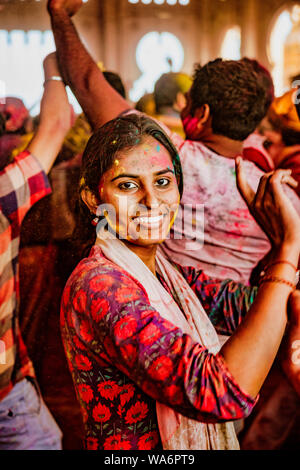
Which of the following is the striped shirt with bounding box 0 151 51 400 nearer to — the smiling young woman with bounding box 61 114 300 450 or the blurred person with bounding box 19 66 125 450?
the blurred person with bounding box 19 66 125 450

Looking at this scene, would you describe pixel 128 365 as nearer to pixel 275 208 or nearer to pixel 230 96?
pixel 275 208

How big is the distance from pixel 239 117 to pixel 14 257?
2.63ft

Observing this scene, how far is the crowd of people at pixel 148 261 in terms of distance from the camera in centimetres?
92

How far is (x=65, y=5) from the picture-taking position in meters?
1.47

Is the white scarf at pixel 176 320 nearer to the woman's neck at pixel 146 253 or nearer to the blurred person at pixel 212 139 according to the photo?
the woman's neck at pixel 146 253

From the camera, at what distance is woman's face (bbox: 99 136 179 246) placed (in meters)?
1.11

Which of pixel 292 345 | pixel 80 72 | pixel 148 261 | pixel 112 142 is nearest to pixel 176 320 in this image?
pixel 148 261

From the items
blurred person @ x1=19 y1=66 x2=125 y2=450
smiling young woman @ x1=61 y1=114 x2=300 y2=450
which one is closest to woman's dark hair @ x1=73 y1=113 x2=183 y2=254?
smiling young woman @ x1=61 y1=114 x2=300 y2=450

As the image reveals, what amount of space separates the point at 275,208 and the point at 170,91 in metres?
0.85

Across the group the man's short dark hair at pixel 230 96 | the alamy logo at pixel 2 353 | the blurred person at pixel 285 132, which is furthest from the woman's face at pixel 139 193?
the blurred person at pixel 285 132

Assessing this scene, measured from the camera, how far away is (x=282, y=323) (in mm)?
959

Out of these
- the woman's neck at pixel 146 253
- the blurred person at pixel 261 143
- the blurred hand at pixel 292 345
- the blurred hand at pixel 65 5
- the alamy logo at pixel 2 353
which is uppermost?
the blurred hand at pixel 65 5

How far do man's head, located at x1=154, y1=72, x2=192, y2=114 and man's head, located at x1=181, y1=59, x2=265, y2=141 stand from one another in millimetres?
166

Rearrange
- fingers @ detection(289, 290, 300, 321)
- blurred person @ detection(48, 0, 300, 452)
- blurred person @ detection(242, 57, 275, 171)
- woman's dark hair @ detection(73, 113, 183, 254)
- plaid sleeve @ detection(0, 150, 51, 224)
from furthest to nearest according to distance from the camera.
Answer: blurred person @ detection(242, 57, 275, 171), blurred person @ detection(48, 0, 300, 452), plaid sleeve @ detection(0, 150, 51, 224), woman's dark hair @ detection(73, 113, 183, 254), fingers @ detection(289, 290, 300, 321)
